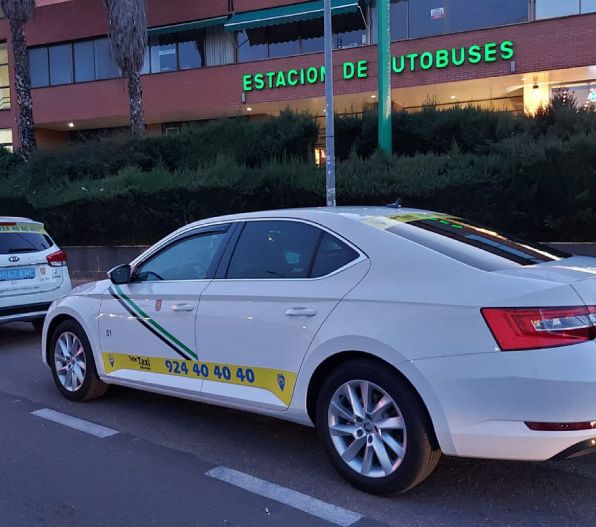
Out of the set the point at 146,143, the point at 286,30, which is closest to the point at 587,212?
the point at 146,143

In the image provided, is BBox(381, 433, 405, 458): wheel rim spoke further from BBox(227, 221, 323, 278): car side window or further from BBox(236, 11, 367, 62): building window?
BBox(236, 11, 367, 62): building window

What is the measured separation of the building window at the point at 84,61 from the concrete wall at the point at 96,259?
13938 mm

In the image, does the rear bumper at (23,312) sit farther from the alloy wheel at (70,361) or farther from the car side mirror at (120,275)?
the car side mirror at (120,275)

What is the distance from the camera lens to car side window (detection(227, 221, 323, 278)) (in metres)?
4.09

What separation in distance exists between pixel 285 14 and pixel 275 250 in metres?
19.7

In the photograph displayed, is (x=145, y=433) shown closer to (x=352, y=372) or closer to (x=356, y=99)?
(x=352, y=372)

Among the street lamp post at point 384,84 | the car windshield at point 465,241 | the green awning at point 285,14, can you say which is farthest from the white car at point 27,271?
the green awning at point 285,14

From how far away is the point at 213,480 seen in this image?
3926 millimetres

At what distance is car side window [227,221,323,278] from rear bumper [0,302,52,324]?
4786 millimetres

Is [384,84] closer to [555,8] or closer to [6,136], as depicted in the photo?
[555,8]

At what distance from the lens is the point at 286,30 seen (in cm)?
2311

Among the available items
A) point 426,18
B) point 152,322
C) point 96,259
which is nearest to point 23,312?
point 152,322

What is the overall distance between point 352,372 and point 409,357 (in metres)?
0.40

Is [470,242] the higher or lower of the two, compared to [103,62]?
lower
